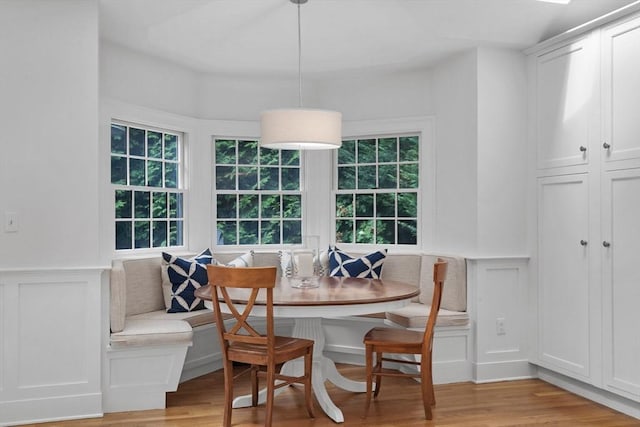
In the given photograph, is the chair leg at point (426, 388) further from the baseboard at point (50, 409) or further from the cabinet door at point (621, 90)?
the baseboard at point (50, 409)

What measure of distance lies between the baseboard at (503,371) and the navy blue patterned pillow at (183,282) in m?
2.17

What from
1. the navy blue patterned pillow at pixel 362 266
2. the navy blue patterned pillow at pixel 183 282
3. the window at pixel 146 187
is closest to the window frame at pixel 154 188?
the window at pixel 146 187

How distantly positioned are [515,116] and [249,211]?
8.17 feet

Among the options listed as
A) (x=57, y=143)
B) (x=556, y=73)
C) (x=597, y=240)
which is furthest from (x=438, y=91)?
(x=57, y=143)

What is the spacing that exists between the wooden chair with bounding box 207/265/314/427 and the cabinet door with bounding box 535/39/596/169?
7.48ft

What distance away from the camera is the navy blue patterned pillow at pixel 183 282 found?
4281 millimetres

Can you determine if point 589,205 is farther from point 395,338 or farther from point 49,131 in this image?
point 49,131

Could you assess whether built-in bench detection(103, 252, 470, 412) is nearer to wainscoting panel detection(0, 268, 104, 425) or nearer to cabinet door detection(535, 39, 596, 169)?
wainscoting panel detection(0, 268, 104, 425)

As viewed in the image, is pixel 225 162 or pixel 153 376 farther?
pixel 225 162

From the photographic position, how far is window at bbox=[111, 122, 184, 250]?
4469 millimetres

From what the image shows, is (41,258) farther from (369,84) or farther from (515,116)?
(515,116)

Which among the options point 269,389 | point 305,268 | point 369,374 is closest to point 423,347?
point 369,374

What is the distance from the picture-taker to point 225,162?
17.4 ft

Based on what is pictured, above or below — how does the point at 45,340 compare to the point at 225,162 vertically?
below
